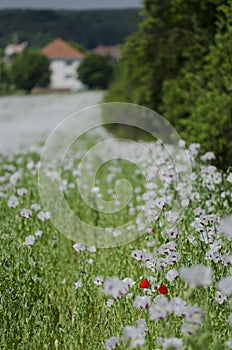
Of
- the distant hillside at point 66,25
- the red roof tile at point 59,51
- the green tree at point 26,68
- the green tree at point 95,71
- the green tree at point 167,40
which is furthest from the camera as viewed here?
the red roof tile at point 59,51

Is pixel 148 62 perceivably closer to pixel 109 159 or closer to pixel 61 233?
Result: pixel 109 159

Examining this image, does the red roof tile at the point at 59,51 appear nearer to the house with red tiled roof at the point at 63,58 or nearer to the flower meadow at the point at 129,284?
the house with red tiled roof at the point at 63,58

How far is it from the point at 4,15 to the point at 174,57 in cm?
10403

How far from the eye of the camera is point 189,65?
10.7 meters

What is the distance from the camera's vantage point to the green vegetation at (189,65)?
8.37 meters

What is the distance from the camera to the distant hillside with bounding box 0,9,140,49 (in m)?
111

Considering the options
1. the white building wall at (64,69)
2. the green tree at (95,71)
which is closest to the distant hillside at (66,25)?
the white building wall at (64,69)

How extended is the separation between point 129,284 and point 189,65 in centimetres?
741

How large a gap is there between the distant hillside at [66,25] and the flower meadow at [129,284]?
4137 inches

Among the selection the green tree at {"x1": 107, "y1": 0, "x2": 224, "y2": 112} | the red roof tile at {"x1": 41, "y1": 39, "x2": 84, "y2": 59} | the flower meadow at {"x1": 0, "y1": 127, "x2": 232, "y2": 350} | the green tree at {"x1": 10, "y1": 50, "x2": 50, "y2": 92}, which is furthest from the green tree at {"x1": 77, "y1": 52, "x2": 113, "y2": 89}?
the flower meadow at {"x1": 0, "y1": 127, "x2": 232, "y2": 350}

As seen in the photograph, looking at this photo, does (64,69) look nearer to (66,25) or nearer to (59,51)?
(59,51)

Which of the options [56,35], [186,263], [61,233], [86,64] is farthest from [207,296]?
[56,35]

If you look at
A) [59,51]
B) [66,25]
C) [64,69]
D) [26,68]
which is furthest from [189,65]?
[66,25]

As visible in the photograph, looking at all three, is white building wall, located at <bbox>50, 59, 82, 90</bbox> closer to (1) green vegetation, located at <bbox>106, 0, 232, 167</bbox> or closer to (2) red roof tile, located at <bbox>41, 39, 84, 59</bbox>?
(2) red roof tile, located at <bbox>41, 39, 84, 59</bbox>
